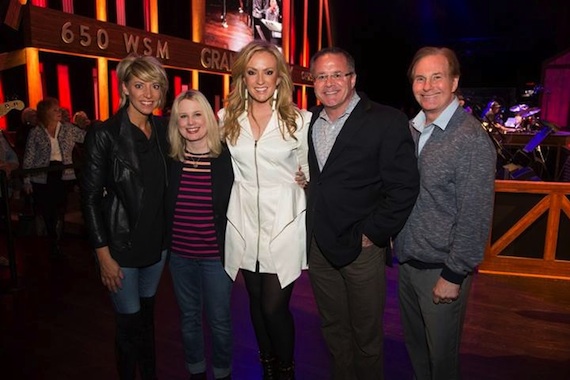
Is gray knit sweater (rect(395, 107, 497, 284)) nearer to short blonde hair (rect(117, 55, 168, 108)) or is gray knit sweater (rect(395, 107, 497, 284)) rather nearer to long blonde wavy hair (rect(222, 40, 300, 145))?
long blonde wavy hair (rect(222, 40, 300, 145))

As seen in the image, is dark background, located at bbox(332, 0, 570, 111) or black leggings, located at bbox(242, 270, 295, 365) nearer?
black leggings, located at bbox(242, 270, 295, 365)

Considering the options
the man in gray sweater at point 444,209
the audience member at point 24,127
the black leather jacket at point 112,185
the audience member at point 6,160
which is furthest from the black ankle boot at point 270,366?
the audience member at point 24,127

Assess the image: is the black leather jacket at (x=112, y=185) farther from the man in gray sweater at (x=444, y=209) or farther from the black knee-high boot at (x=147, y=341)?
the man in gray sweater at (x=444, y=209)

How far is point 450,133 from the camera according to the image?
178 cm

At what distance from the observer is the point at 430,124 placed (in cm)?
189

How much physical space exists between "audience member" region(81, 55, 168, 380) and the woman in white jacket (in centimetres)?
35

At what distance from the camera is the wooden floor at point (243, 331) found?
2721 mm

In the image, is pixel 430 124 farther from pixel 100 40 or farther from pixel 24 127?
pixel 100 40

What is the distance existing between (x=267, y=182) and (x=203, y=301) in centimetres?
71

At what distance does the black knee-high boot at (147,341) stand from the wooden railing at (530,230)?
11.2ft

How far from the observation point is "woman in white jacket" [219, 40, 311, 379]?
80.5 inches

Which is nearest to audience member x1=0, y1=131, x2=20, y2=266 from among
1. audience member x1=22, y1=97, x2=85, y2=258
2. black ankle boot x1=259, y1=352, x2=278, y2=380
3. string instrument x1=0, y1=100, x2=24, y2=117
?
audience member x1=22, y1=97, x2=85, y2=258

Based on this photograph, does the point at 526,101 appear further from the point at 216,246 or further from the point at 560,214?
the point at 216,246

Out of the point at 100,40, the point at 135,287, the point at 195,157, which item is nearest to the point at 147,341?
the point at 135,287
